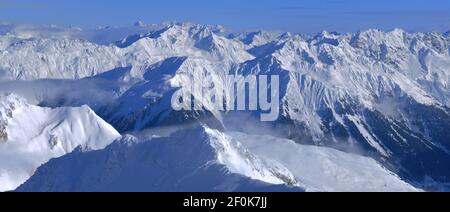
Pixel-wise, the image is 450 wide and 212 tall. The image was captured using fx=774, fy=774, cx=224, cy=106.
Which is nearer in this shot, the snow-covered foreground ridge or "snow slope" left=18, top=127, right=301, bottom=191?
the snow-covered foreground ridge

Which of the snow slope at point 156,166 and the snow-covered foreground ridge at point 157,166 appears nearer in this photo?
the snow-covered foreground ridge at point 157,166

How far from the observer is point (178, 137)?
12656 cm

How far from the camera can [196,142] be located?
123500 millimetres

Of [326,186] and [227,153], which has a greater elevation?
[227,153]

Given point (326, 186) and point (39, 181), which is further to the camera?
point (326, 186)
